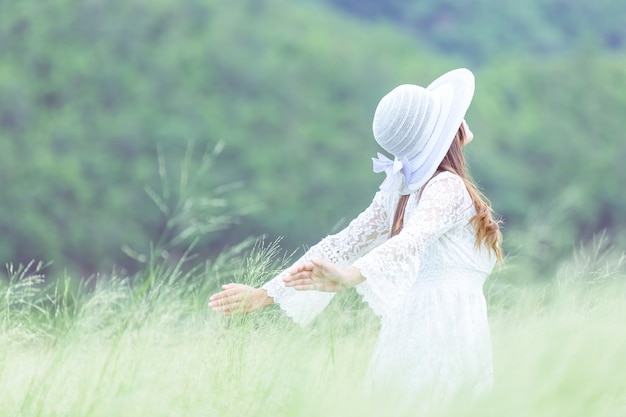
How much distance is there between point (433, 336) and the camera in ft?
9.64

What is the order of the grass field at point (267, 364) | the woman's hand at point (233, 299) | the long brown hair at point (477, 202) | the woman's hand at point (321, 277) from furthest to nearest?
the woman's hand at point (233, 299)
the long brown hair at point (477, 202)
the woman's hand at point (321, 277)
the grass field at point (267, 364)

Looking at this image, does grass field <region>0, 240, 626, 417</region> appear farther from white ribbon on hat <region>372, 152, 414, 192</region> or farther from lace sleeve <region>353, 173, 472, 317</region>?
white ribbon on hat <region>372, 152, 414, 192</region>

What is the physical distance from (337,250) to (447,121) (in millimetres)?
437

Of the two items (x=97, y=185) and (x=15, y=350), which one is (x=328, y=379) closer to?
(x=15, y=350)

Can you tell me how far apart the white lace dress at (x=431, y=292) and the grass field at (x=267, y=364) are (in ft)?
0.33

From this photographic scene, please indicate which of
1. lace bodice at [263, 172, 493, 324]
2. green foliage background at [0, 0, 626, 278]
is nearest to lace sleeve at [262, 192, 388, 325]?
lace bodice at [263, 172, 493, 324]

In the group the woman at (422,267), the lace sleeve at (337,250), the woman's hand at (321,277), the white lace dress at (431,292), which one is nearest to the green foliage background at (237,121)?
the lace sleeve at (337,250)

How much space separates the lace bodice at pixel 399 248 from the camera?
283 centimetres

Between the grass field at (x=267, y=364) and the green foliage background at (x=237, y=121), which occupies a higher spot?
the grass field at (x=267, y=364)

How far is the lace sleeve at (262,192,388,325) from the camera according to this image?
3.13 meters

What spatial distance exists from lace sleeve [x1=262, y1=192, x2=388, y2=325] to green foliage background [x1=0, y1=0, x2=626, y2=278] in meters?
34.6

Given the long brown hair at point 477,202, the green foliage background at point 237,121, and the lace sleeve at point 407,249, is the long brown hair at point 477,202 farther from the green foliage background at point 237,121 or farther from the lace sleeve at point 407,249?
the green foliage background at point 237,121

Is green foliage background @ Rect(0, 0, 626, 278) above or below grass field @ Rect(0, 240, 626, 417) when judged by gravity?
below

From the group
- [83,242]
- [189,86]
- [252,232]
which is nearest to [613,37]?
[189,86]
